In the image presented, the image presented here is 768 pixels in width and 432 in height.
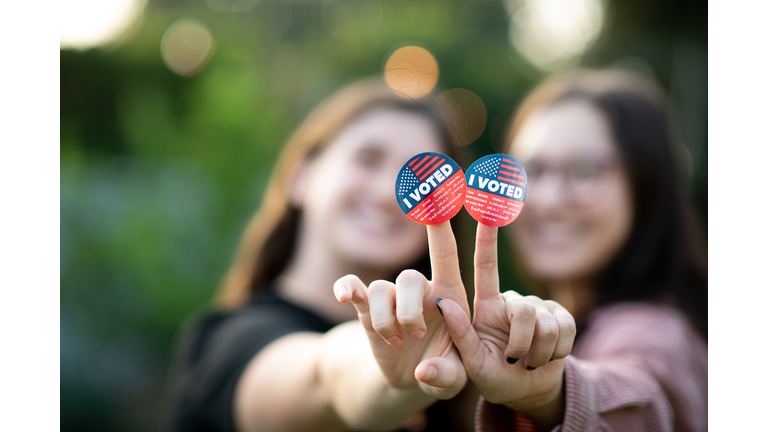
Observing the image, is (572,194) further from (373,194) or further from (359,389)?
(359,389)

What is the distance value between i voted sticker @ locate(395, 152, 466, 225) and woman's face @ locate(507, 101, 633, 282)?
416 millimetres

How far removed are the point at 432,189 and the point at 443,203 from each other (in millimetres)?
18

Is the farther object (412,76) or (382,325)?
(412,76)

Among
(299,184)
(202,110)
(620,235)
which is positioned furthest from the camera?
(202,110)

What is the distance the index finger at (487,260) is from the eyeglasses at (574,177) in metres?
0.41

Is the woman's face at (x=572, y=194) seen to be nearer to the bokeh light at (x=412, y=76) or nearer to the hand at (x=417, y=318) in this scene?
the bokeh light at (x=412, y=76)

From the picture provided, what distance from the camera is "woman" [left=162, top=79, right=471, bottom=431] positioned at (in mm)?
591

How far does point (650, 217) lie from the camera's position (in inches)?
38.6

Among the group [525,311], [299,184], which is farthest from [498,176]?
[299,184]

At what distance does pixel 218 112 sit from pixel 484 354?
7.39 ft

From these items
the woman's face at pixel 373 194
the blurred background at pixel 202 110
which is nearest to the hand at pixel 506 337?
the woman's face at pixel 373 194

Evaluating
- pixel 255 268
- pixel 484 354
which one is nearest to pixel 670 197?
pixel 484 354

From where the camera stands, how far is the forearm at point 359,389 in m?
0.54
